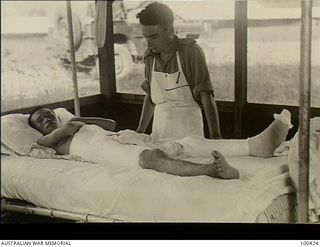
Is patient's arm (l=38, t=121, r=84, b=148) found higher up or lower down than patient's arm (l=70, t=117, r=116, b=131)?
lower down

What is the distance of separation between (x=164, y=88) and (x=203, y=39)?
0.18 metres

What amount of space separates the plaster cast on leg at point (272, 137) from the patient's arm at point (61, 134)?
1.76ft

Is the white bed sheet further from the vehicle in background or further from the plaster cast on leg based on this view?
the vehicle in background

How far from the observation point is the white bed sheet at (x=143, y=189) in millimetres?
1354

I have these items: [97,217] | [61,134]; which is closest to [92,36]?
[61,134]

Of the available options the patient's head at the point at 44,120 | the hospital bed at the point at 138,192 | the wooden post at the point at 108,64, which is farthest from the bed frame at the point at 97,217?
the wooden post at the point at 108,64

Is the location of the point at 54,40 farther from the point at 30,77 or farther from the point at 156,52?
the point at 156,52

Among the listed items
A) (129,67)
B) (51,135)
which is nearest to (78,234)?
(51,135)

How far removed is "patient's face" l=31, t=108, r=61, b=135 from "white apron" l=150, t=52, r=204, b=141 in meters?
0.31

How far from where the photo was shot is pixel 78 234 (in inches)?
60.5

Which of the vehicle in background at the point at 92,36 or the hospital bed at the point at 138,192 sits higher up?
the vehicle in background at the point at 92,36

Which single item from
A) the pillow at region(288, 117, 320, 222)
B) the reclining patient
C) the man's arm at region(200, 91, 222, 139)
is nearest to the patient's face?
the reclining patient

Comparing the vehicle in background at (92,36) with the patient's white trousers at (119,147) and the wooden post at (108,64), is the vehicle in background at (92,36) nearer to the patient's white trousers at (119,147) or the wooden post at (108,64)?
the wooden post at (108,64)

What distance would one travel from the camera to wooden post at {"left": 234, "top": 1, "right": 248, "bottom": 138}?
1.43 meters
